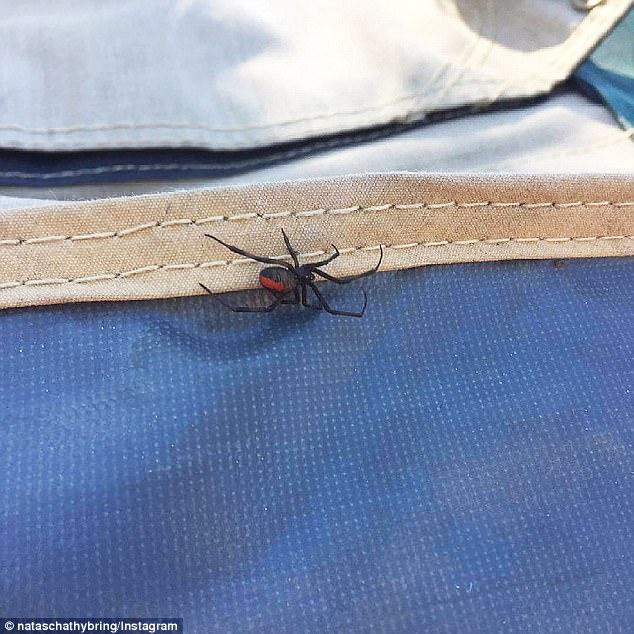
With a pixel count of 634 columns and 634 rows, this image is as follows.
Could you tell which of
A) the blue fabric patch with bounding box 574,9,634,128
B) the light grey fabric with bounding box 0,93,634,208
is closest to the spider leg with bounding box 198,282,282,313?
the light grey fabric with bounding box 0,93,634,208

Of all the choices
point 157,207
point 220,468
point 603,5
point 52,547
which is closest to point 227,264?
point 157,207

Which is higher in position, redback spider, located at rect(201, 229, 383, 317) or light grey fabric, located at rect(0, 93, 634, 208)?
light grey fabric, located at rect(0, 93, 634, 208)

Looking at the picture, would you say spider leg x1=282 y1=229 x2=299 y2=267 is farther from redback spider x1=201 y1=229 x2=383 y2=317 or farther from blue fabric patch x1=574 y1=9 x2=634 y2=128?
blue fabric patch x1=574 y1=9 x2=634 y2=128

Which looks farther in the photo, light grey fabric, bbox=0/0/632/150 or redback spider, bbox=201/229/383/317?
light grey fabric, bbox=0/0/632/150

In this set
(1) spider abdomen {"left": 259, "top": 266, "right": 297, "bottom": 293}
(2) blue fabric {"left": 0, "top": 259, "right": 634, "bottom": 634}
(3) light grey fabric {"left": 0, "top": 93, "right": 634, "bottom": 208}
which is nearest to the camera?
(2) blue fabric {"left": 0, "top": 259, "right": 634, "bottom": 634}

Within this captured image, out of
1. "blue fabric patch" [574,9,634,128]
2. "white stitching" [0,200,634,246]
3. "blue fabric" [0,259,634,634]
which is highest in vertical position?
"blue fabric patch" [574,9,634,128]

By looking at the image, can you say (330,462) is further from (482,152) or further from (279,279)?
(482,152)

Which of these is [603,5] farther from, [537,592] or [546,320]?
[537,592]

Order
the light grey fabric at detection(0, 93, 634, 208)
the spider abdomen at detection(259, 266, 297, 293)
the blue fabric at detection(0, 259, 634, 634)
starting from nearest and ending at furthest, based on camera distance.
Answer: the blue fabric at detection(0, 259, 634, 634)
the spider abdomen at detection(259, 266, 297, 293)
the light grey fabric at detection(0, 93, 634, 208)
